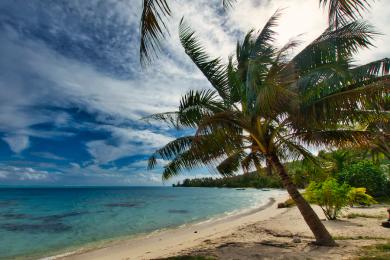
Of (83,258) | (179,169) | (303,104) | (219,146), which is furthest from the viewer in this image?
(83,258)

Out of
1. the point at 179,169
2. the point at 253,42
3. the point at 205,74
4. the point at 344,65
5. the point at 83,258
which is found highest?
the point at 253,42

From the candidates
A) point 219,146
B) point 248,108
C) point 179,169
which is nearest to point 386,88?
point 248,108

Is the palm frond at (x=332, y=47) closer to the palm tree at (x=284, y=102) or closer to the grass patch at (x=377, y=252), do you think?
the palm tree at (x=284, y=102)

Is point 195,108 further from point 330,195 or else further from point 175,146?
point 330,195

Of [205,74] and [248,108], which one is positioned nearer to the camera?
[248,108]

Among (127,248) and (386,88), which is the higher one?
(386,88)

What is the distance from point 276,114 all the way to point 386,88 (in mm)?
2393

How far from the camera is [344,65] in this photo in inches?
240

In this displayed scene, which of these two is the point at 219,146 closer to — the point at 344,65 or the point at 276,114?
the point at 276,114

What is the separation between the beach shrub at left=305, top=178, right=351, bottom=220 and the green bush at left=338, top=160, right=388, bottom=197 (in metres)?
9.08

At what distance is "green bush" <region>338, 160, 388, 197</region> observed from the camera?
1944cm

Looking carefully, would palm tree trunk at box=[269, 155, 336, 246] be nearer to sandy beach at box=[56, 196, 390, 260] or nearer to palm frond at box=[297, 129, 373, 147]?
sandy beach at box=[56, 196, 390, 260]

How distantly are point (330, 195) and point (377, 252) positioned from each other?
17.5 ft

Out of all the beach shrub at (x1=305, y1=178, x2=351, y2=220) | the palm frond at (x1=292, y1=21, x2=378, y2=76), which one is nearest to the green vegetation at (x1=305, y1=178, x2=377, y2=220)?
the beach shrub at (x1=305, y1=178, x2=351, y2=220)
